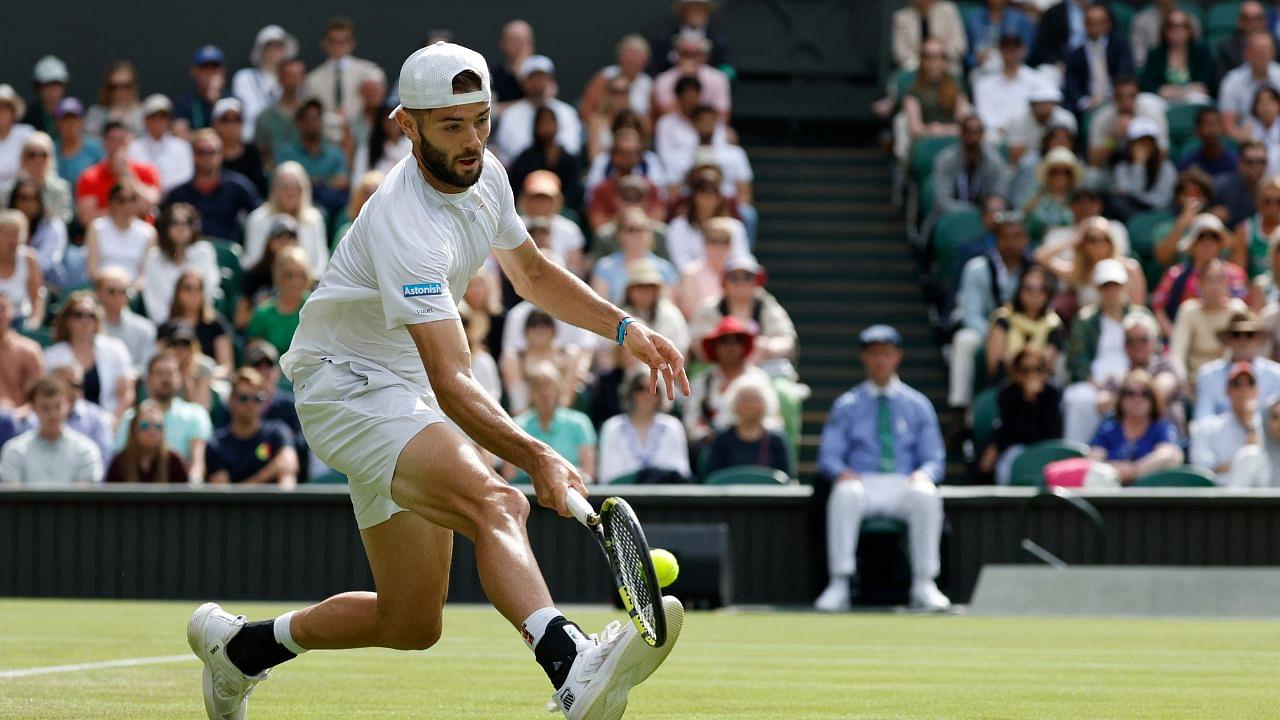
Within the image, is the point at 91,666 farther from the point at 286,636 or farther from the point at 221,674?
the point at 286,636

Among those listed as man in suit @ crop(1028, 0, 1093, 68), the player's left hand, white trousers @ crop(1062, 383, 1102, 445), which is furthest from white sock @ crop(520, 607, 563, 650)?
man in suit @ crop(1028, 0, 1093, 68)

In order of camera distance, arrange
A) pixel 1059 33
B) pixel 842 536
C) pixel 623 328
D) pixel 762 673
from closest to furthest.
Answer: pixel 623 328 → pixel 762 673 → pixel 842 536 → pixel 1059 33

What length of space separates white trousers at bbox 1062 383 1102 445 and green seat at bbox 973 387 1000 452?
0.51 metres

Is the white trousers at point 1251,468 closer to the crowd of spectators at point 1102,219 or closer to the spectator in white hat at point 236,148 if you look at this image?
the crowd of spectators at point 1102,219

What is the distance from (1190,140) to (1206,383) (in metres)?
5.23

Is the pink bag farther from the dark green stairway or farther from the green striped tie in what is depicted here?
the dark green stairway

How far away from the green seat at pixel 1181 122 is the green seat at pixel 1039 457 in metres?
6.17

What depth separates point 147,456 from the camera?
14133mm

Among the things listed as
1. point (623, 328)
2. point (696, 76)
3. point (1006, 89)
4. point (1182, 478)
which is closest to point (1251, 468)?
point (1182, 478)

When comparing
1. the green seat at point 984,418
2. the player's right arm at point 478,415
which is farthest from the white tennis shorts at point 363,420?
the green seat at point 984,418

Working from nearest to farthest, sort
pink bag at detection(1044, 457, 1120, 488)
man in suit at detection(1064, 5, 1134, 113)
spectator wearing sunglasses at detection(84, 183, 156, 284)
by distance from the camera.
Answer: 1. pink bag at detection(1044, 457, 1120, 488)
2. spectator wearing sunglasses at detection(84, 183, 156, 284)
3. man in suit at detection(1064, 5, 1134, 113)

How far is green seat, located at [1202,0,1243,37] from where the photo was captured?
21.2 metres

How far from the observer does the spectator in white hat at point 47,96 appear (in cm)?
1900

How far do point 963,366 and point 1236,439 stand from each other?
225 cm
